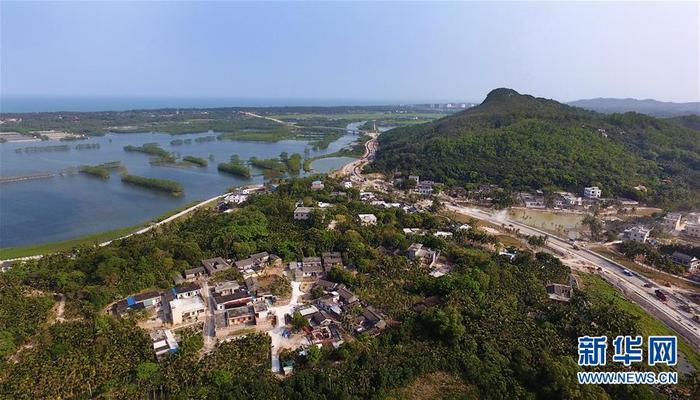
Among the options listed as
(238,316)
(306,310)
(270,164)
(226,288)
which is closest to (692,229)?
(306,310)

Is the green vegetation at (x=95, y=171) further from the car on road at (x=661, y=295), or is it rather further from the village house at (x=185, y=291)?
the car on road at (x=661, y=295)

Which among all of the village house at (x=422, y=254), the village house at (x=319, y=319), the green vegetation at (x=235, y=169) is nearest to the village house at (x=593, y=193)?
the village house at (x=422, y=254)

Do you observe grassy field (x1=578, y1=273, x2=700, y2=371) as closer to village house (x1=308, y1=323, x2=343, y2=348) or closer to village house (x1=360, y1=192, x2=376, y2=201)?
village house (x1=308, y1=323, x2=343, y2=348)

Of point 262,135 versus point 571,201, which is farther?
point 262,135

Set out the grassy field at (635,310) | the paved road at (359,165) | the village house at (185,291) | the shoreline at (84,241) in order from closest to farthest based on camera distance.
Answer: the grassy field at (635,310)
the village house at (185,291)
the shoreline at (84,241)
the paved road at (359,165)

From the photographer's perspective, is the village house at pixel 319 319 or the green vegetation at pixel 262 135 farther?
the green vegetation at pixel 262 135

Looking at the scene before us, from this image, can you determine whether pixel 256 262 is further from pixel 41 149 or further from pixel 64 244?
pixel 41 149
